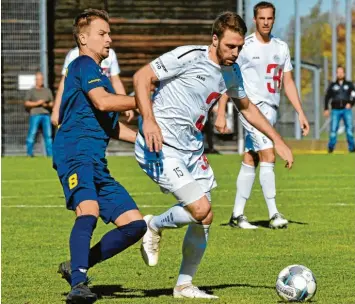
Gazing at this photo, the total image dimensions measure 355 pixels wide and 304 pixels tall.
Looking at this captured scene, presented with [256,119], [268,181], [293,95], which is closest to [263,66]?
[293,95]

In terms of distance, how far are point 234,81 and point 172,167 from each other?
75 centimetres

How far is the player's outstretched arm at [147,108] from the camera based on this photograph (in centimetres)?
704

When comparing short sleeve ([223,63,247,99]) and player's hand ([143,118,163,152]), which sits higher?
short sleeve ([223,63,247,99])

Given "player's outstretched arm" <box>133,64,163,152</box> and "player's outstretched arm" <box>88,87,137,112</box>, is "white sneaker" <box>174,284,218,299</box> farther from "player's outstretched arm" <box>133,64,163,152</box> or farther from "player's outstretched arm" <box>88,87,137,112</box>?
"player's outstretched arm" <box>88,87,137,112</box>

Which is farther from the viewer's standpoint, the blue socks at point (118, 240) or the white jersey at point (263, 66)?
the white jersey at point (263, 66)

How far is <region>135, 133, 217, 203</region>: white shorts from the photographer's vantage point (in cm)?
756

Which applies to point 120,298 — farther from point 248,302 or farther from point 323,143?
point 323,143

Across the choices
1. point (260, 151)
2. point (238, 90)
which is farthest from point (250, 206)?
point (238, 90)

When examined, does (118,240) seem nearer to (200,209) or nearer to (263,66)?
(200,209)

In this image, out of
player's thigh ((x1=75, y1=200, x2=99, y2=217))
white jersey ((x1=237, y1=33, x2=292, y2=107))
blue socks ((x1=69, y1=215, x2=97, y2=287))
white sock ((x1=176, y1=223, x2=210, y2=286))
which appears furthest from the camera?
white jersey ((x1=237, y1=33, x2=292, y2=107))

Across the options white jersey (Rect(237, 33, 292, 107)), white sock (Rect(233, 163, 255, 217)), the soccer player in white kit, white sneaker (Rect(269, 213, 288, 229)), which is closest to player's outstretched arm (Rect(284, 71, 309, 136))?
the soccer player in white kit

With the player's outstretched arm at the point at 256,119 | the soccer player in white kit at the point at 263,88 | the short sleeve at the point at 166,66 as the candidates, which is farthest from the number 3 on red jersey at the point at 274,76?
the short sleeve at the point at 166,66

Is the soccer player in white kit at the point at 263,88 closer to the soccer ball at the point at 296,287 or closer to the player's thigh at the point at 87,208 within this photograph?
the soccer ball at the point at 296,287

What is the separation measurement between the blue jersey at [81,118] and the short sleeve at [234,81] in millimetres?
829
